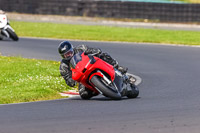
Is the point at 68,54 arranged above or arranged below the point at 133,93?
above

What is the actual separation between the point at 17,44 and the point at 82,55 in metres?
14.1

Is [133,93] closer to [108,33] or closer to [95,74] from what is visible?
[95,74]

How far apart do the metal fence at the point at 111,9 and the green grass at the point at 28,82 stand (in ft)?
63.7

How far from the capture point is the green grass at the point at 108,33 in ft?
90.6

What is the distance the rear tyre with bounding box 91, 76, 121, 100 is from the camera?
35.3 feet

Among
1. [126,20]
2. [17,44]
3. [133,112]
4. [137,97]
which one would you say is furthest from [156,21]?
[133,112]

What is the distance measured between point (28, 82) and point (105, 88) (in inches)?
129

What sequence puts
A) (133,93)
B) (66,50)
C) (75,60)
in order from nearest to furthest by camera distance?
(75,60) → (66,50) → (133,93)

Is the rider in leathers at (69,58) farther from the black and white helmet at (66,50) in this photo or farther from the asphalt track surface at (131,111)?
the asphalt track surface at (131,111)

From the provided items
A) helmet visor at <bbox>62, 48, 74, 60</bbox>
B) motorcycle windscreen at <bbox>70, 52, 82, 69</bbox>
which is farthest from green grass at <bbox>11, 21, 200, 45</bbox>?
motorcycle windscreen at <bbox>70, 52, 82, 69</bbox>

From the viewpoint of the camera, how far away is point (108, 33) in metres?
30.8

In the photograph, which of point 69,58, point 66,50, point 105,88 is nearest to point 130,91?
point 105,88

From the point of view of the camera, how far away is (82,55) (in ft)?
36.0

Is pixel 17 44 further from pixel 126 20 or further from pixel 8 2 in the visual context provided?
pixel 8 2
